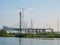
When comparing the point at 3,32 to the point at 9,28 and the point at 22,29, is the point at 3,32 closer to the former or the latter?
the point at 22,29

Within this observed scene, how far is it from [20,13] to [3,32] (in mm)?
10043

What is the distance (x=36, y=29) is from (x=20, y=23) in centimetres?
3054

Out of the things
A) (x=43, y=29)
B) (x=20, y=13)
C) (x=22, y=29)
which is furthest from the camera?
(x=43, y=29)

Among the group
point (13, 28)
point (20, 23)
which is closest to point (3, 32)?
point (20, 23)

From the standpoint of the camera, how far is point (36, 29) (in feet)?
362

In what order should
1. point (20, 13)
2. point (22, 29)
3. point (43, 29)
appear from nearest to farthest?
point (20, 13), point (22, 29), point (43, 29)

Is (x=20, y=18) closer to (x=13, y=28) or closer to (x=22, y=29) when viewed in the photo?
(x=22, y=29)

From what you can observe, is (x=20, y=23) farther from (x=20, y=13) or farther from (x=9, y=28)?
(x=9, y=28)

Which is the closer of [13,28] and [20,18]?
[20,18]

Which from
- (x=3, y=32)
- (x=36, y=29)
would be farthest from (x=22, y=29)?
(x=36, y=29)

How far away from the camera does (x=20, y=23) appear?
80.7 metres

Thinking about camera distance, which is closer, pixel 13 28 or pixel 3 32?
pixel 3 32

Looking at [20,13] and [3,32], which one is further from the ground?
[20,13]

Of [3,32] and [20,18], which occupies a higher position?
[20,18]
